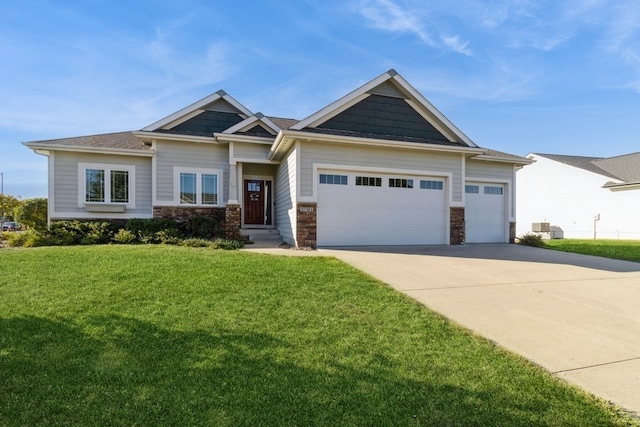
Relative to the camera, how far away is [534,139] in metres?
31.4

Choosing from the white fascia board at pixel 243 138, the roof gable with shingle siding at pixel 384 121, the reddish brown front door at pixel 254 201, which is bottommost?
the reddish brown front door at pixel 254 201

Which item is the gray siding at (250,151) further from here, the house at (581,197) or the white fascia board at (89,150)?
the house at (581,197)

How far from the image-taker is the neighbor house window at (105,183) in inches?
520

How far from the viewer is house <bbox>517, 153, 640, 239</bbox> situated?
20938 mm

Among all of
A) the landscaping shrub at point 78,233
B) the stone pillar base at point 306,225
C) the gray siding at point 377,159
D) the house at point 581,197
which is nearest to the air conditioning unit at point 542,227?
the house at point 581,197

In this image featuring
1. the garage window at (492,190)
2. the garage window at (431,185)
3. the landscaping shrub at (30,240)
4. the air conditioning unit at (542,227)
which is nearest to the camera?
the landscaping shrub at (30,240)

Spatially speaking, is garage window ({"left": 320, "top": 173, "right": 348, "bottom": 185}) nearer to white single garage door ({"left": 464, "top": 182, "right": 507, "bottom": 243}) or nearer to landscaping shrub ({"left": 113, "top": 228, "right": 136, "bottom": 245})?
white single garage door ({"left": 464, "top": 182, "right": 507, "bottom": 243})

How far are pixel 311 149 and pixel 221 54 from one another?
473 centimetres

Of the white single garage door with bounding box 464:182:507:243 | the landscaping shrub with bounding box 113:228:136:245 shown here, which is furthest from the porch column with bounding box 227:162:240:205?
the white single garage door with bounding box 464:182:507:243

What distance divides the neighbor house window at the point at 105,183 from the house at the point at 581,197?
21851 millimetres

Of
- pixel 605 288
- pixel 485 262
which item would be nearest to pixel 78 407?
pixel 605 288

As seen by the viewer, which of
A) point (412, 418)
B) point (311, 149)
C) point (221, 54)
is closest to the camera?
point (412, 418)

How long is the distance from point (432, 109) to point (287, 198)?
6309mm

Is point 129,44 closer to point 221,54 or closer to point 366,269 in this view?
point 221,54
